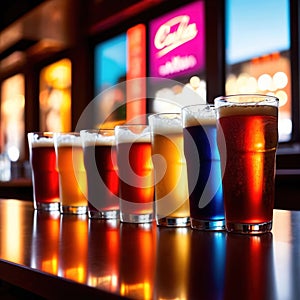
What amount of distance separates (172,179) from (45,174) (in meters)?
0.43

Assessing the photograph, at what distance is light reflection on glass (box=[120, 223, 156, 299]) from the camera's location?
394mm

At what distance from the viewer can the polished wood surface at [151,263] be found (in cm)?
39

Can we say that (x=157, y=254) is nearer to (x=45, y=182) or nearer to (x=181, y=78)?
(x=45, y=182)

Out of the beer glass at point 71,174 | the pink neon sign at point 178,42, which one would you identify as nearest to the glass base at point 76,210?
the beer glass at point 71,174

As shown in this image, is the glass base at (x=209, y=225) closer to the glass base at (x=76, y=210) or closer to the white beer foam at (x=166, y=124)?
the white beer foam at (x=166, y=124)

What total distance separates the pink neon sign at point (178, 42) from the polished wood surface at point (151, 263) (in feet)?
10.0

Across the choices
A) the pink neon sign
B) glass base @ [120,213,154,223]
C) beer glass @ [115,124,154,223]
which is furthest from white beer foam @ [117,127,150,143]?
the pink neon sign

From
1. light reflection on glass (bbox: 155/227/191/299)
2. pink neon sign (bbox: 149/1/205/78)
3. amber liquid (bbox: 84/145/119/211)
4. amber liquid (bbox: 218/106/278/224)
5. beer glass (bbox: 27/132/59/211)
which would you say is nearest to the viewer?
light reflection on glass (bbox: 155/227/191/299)

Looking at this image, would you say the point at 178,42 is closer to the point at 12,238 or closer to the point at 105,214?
the point at 105,214

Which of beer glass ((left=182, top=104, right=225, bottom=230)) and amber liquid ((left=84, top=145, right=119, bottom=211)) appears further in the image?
amber liquid ((left=84, top=145, right=119, bottom=211))

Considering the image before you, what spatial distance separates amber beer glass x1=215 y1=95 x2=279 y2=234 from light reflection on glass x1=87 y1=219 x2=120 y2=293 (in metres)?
0.17

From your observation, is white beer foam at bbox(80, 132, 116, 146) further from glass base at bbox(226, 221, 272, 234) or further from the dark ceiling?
the dark ceiling

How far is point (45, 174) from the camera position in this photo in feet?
Answer: 3.71

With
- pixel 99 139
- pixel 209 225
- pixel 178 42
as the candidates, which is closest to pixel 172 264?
pixel 209 225
